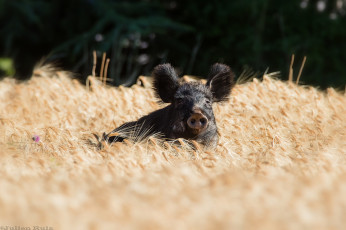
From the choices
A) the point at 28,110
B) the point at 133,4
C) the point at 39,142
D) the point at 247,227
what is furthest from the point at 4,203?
the point at 133,4

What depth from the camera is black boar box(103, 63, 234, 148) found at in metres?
6.58

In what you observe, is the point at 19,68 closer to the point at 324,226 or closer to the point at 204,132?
the point at 204,132

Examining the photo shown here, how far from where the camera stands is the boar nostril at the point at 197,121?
21.0 ft

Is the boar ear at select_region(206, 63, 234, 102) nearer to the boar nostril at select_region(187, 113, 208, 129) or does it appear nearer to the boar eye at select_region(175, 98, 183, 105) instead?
Result: the boar eye at select_region(175, 98, 183, 105)

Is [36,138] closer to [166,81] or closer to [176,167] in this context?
[166,81]

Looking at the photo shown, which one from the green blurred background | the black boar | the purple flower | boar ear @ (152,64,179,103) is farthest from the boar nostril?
the green blurred background

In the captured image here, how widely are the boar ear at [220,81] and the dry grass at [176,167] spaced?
0.41 m

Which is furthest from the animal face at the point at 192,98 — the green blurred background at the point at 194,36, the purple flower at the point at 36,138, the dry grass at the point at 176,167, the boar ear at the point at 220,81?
the green blurred background at the point at 194,36

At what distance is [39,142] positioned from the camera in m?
6.49

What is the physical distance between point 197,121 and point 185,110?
12.2 inches

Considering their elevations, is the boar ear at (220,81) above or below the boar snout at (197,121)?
above

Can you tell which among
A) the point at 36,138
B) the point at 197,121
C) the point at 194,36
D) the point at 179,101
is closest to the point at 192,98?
the point at 179,101

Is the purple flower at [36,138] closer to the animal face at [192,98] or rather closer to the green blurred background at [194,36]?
the animal face at [192,98]

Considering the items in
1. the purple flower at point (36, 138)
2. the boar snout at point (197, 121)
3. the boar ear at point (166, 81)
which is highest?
the boar ear at point (166, 81)
